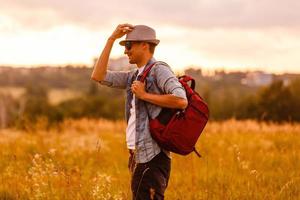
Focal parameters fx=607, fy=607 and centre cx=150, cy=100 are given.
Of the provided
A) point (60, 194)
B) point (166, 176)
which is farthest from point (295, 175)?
point (166, 176)

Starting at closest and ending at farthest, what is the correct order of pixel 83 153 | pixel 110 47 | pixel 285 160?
pixel 110 47 → pixel 285 160 → pixel 83 153

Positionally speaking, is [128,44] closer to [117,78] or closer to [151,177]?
[117,78]

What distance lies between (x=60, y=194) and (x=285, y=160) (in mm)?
4268

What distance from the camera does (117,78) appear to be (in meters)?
5.74

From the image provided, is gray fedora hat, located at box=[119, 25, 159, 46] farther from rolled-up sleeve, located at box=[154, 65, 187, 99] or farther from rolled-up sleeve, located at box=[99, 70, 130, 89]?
rolled-up sleeve, located at box=[99, 70, 130, 89]

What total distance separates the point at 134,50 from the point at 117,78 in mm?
436

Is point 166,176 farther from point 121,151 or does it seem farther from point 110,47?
point 121,151

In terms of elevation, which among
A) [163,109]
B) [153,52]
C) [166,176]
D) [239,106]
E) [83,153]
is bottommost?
[239,106]

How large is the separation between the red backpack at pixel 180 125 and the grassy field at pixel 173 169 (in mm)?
1073

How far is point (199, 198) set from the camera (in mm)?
7562

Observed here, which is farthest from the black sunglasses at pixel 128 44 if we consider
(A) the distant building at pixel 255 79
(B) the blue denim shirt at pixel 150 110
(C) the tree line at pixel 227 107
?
(A) the distant building at pixel 255 79

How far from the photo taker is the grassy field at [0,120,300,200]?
7.68 m

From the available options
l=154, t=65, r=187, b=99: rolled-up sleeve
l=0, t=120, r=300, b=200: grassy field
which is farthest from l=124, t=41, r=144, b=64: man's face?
l=0, t=120, r=300, b=200: grassy field

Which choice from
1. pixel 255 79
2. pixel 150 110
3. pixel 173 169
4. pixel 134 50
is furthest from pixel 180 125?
pixel 255 79
